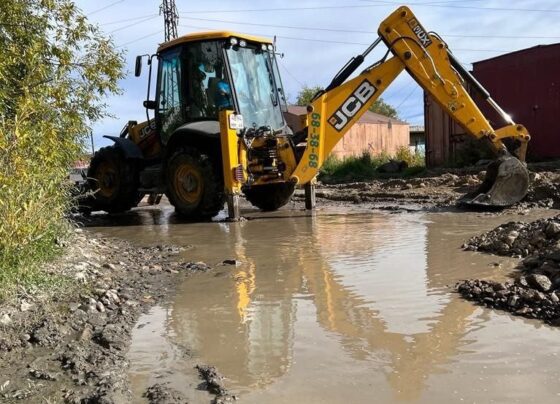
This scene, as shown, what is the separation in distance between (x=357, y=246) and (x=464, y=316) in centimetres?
315

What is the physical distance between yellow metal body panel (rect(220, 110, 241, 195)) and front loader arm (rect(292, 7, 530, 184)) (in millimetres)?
1163

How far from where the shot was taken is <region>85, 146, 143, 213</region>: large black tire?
1197cm

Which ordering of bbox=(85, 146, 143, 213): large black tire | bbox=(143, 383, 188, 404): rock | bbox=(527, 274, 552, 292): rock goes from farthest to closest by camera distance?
bbox=(85, 146, 143, 213): large black tire < bbox=(527, 274, 552, 292): rock < bbox=(143, 383, 188, 404): rock

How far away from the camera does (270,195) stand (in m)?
12.2

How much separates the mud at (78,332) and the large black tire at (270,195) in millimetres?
5878

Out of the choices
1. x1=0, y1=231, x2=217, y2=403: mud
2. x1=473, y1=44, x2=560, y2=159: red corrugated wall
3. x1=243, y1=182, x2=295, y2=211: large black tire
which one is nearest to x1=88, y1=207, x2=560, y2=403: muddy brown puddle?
x1=0, y1=231, x2=217, y2=403: mud

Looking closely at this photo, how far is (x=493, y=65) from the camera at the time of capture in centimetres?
1825

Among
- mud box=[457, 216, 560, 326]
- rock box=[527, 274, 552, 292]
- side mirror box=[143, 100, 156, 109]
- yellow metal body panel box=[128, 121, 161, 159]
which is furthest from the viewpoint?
yellow metal body panel box=[128, 121, 161, 159]

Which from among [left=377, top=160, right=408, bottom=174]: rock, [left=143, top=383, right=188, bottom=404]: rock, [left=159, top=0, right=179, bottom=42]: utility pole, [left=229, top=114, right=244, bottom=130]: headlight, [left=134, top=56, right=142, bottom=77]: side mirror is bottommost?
[left=143, top=383, right=188, bottom=404]: rock

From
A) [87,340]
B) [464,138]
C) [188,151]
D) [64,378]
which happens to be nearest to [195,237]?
[188,151]

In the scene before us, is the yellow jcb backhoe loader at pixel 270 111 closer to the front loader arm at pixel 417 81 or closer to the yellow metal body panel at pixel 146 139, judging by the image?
the front loader arm at pixel 417 81

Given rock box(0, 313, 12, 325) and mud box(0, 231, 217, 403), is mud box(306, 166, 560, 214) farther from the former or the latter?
rock box(0, 313, 12, 325)

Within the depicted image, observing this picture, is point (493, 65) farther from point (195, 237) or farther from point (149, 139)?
point (195, 237)

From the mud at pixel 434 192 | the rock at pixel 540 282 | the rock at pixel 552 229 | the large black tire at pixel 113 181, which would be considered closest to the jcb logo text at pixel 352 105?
the mud at pixel 434 192
